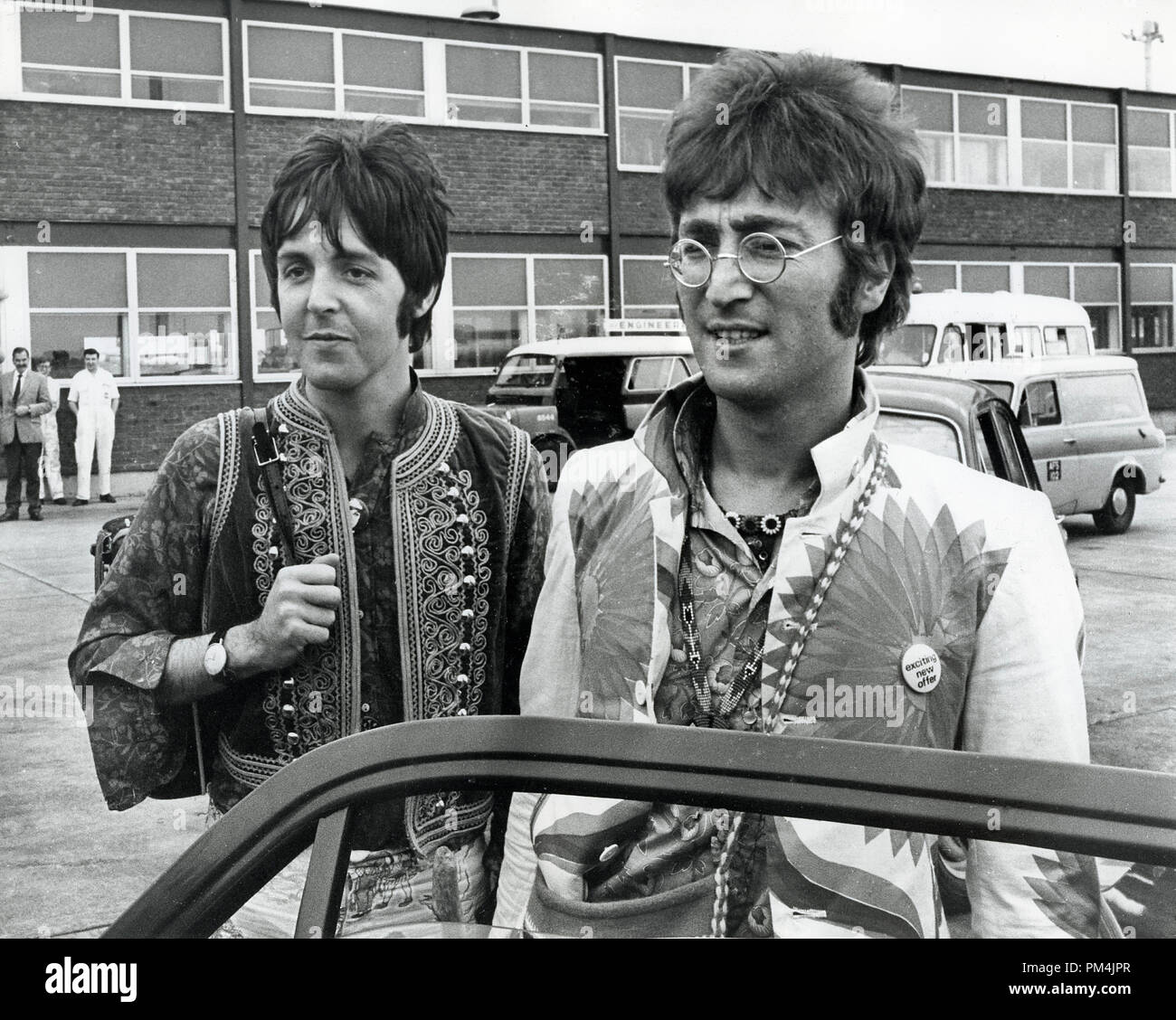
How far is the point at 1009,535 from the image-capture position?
126 cm

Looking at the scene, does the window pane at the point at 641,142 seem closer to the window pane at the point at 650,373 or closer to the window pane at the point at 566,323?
the window pane at the point at 566,323

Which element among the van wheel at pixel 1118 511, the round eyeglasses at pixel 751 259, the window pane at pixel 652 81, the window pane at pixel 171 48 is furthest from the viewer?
the window pane at pixel 652 81

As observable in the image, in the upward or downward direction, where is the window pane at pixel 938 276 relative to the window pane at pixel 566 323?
upward

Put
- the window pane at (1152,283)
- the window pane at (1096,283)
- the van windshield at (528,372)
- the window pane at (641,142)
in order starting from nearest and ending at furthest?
the van windshield at (528,372), the window pane at (641,142), the window pane at (1152,283), the window pane at (1096,283)

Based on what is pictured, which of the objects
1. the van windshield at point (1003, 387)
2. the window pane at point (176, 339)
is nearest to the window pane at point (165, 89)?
the window pane at point (176, 339)

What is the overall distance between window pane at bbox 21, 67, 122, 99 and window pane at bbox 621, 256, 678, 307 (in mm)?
5942

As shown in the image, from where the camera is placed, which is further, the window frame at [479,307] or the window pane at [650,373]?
the window frame at [479,307]

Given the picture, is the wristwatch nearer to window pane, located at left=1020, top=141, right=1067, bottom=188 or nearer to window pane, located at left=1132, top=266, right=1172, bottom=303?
window pane, located at left=1020, top=141, right=1067, bottom=188

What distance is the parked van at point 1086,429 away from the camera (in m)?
9.15

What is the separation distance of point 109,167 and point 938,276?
38.8ft

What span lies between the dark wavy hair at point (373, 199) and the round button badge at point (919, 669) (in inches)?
29.7

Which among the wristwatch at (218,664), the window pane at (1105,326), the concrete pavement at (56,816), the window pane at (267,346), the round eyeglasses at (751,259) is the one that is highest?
the window pane at (1105,326)

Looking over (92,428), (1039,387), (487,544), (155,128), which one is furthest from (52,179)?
(487,544)

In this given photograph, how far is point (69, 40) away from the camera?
619 inches
